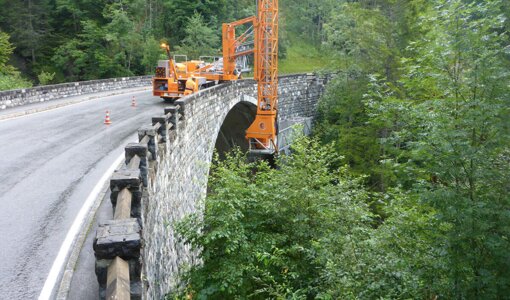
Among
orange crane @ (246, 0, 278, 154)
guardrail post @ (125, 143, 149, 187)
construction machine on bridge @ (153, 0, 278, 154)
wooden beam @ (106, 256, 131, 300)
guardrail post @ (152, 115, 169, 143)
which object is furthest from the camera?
orange crane @ (246, 0, 278, 154)

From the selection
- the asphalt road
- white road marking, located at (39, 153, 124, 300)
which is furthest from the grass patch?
white road marking, located at (39, 153, 124, 300)

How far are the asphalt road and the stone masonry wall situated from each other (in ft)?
5.45

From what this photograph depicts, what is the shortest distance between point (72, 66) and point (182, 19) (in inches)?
487

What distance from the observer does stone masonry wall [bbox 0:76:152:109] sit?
1756 cm

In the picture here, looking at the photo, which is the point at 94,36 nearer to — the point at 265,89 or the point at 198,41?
the point at 198,41

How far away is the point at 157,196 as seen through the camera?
26.9ft

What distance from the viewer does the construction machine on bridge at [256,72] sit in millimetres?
21469

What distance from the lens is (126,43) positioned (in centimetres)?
4228

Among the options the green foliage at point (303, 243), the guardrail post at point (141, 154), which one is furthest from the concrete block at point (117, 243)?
the green foliage at point (303, 243)

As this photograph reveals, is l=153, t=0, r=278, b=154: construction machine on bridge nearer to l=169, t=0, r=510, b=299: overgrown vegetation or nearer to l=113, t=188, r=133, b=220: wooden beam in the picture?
l=169, t=0, r=510, b=299: overgrown vegetation

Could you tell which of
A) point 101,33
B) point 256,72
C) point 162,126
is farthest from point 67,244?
point 101,33

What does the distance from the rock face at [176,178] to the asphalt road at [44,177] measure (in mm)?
1379

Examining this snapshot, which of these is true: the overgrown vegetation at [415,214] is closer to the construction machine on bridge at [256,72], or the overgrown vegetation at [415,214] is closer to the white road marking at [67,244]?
the white road marking at [67,244]

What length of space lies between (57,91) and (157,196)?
15.8 meters
